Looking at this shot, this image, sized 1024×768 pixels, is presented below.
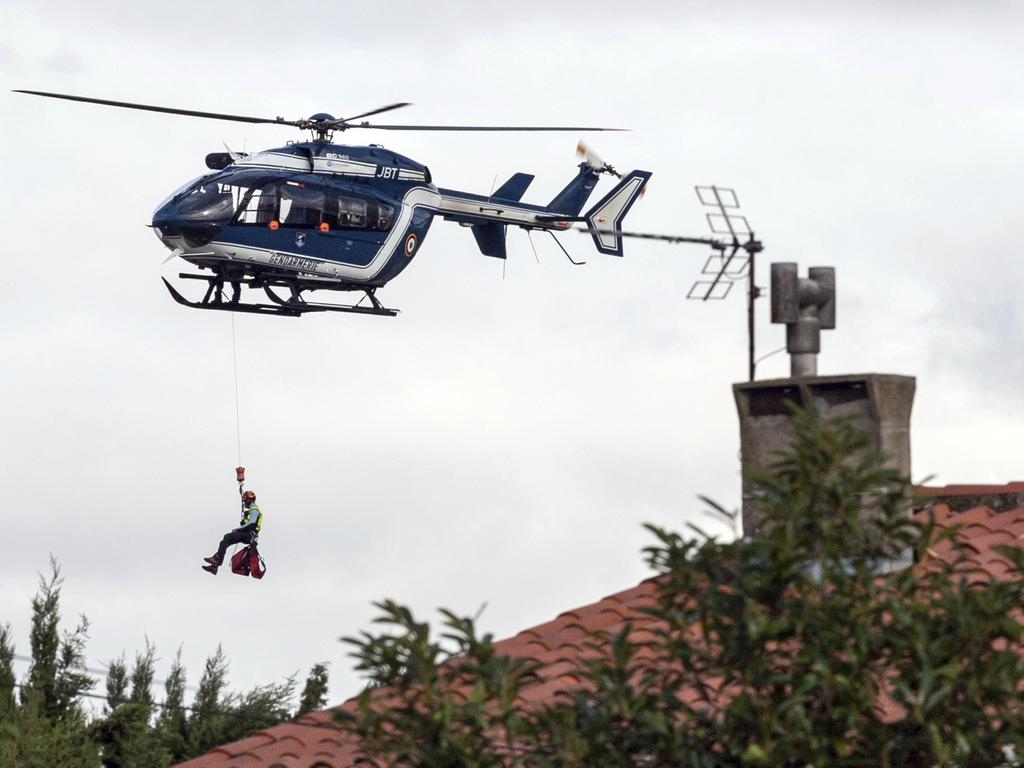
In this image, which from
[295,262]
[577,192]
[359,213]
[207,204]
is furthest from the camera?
[577,192]

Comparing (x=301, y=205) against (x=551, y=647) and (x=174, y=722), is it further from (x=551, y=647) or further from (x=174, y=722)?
(x=551, y=647)

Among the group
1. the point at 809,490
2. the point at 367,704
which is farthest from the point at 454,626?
the point at 809,490

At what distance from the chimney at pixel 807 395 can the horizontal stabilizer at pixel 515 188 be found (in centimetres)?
2091

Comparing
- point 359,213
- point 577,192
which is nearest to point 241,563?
point 359,213

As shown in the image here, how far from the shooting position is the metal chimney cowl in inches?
473

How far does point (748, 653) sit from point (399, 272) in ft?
72.6

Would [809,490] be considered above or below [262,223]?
below

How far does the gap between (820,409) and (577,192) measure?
2541 centimetres

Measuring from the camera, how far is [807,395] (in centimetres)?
1234

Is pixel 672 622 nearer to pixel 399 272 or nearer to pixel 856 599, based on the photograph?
pixel 856 599

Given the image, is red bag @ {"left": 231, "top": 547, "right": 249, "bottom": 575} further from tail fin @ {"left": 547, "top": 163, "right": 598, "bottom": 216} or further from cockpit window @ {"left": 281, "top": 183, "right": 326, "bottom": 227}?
tail fin @ {"left": 547, "top": 163, "right": 598, "bottom": 216}

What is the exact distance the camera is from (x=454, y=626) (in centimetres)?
823

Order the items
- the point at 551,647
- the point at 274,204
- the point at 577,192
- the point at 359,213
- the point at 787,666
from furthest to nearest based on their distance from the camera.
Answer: the point at 577,192
the point at 359,213
the point at 274,204
the point at 551,647
the point at 787,666

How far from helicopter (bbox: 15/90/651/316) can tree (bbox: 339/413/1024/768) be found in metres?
18.3
